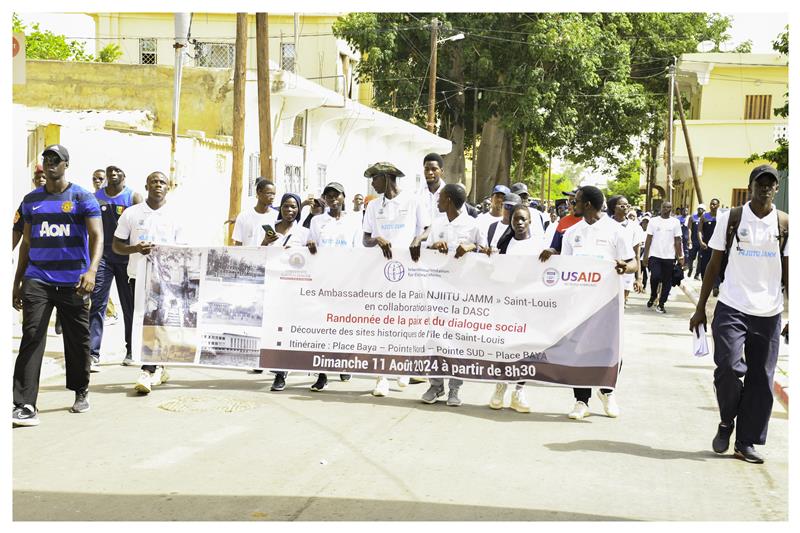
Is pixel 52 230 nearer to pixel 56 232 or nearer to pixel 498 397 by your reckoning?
pixel 56 232

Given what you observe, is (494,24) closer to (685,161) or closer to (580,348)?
(685,161)

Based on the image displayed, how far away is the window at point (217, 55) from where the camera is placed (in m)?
41.1

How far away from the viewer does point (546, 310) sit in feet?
29.2

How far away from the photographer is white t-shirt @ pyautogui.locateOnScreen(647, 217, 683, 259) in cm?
1814

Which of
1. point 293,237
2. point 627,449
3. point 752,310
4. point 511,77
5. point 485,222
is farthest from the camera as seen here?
point 511,77

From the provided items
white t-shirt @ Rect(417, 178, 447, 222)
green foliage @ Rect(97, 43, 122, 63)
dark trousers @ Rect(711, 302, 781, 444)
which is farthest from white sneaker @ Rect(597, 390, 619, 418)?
green foliage @ Rect(97, 43, 122, 63)

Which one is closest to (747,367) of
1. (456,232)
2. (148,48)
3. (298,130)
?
(456,232)

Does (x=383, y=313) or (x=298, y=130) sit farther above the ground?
(x=298, y=130)

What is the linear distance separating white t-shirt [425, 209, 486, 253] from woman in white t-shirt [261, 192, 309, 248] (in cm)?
138

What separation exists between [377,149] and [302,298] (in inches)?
1113

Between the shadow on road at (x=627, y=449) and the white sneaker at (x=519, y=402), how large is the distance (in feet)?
3.78

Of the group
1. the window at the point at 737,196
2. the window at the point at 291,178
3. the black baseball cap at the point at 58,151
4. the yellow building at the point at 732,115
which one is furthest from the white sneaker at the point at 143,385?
the window at the point at 737,196

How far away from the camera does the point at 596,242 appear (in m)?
8.83

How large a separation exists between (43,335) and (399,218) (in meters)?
3.22
